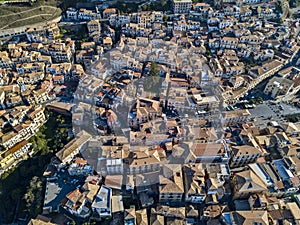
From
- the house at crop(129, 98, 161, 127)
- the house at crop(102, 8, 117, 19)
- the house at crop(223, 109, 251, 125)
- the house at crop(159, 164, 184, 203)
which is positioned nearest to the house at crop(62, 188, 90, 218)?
the house at crop(159, 164, 184, 203)

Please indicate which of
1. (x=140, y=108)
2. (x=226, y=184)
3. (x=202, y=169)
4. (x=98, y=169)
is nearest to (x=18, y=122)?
(x=98, y=169)

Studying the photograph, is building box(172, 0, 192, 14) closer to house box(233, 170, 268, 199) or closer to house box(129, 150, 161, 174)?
house box(129, 150, 161, 174)

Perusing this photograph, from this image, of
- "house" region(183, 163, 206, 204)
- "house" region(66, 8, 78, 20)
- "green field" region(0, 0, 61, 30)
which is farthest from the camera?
"house" region(66, 8, 78, 20)

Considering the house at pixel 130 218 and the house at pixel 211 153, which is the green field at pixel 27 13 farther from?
the house at pixel 130 218

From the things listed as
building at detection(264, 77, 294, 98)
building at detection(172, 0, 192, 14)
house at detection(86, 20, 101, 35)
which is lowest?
building at detection(264, 77, 294, 98)

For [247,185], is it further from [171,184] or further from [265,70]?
[265,70]

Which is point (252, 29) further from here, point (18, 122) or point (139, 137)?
point (18, 122)

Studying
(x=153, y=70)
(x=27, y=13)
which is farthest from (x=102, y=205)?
(x=27, y=13)
